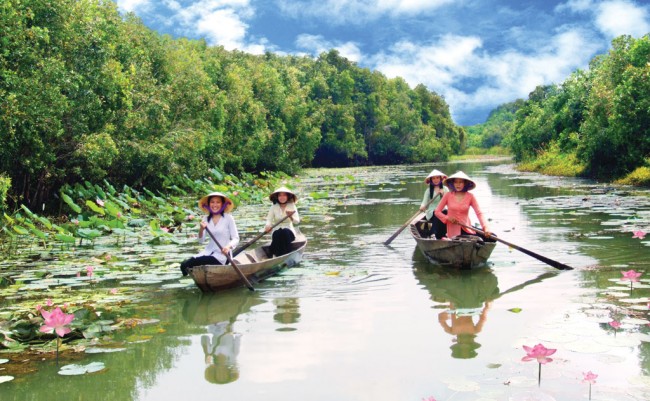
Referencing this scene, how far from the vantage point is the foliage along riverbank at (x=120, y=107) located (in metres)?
12.3

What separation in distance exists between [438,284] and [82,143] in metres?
10.1

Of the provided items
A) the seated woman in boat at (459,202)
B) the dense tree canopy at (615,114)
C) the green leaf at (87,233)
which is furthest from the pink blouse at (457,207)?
the dense tree canopy at (615,114)

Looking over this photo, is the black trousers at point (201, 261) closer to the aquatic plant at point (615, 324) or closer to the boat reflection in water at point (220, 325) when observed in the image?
the boat reflection in water at point (220, 325)

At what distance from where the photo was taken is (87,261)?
9.09 metres

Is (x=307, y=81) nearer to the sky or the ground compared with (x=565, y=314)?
nearer to the sky

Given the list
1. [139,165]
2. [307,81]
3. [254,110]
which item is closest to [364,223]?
[139,165]

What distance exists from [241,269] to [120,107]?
426 inches

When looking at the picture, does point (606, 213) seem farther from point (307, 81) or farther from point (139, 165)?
point (307, 81)

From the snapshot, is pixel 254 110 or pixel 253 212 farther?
pixel 254 110

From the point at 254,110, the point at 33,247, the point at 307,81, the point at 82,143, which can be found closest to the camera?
the point at 33,247

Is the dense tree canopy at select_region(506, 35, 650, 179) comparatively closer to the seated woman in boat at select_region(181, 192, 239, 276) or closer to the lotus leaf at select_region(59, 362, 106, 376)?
the seated woman in boat at select_region(181, 192, 239, 276)

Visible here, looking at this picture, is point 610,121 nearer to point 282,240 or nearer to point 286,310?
point 282,240

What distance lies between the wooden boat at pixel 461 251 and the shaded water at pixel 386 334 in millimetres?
146

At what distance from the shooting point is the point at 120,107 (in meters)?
16.7
